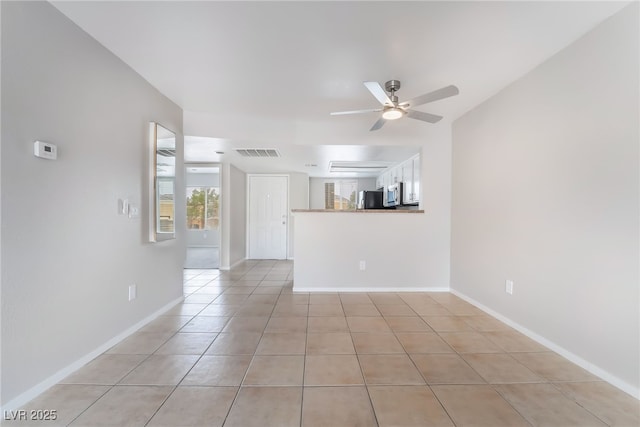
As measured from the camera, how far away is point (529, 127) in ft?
7.57

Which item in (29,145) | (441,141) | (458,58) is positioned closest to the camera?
(29,145)

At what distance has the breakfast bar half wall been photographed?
372cm

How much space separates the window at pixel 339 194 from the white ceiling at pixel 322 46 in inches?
148

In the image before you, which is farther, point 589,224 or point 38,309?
point 589,224

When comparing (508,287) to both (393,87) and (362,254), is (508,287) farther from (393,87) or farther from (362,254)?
(393,87)

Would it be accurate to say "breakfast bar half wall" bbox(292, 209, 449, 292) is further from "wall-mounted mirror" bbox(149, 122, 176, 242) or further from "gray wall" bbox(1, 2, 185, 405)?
"gray wall" bbox(1, 2, 185, 405)

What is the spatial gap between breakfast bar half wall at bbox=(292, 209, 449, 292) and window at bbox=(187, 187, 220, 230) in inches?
232

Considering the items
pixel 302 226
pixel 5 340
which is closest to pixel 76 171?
pixel 5 340

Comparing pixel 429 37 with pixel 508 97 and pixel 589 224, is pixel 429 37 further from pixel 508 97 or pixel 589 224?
pixel 589 224

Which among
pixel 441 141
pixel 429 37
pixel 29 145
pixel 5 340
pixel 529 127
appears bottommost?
pixel 5 340

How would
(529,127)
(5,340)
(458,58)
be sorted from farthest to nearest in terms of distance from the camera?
(529,127)
(458,58)
(5,340)

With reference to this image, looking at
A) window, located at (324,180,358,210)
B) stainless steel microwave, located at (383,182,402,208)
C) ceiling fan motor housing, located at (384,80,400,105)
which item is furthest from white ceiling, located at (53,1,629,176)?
window, located at (324,180,358,210)

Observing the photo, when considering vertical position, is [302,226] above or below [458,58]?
below

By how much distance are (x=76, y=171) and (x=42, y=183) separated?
255mm
